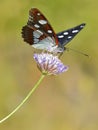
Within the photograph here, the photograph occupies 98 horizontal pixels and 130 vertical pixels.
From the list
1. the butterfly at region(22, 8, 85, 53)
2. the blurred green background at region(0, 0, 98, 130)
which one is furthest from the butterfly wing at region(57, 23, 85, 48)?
the blurred green background at region(0, 0, 98, 130)

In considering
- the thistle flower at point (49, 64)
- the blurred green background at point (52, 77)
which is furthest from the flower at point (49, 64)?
the blurred green background at point (52, 77)

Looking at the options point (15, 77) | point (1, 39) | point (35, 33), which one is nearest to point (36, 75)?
point (15, 77)

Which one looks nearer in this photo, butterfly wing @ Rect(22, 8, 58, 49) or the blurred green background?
butterfly wing @ Rect(22, 8, 58, 49)

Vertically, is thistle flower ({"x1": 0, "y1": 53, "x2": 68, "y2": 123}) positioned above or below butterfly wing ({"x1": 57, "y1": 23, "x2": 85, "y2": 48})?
above

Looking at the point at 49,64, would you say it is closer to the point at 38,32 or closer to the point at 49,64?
the point at 49,64

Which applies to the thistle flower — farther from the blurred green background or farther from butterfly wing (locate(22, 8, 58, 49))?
the blurred green background

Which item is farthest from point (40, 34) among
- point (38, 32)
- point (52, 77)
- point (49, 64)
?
point (52, 77)
